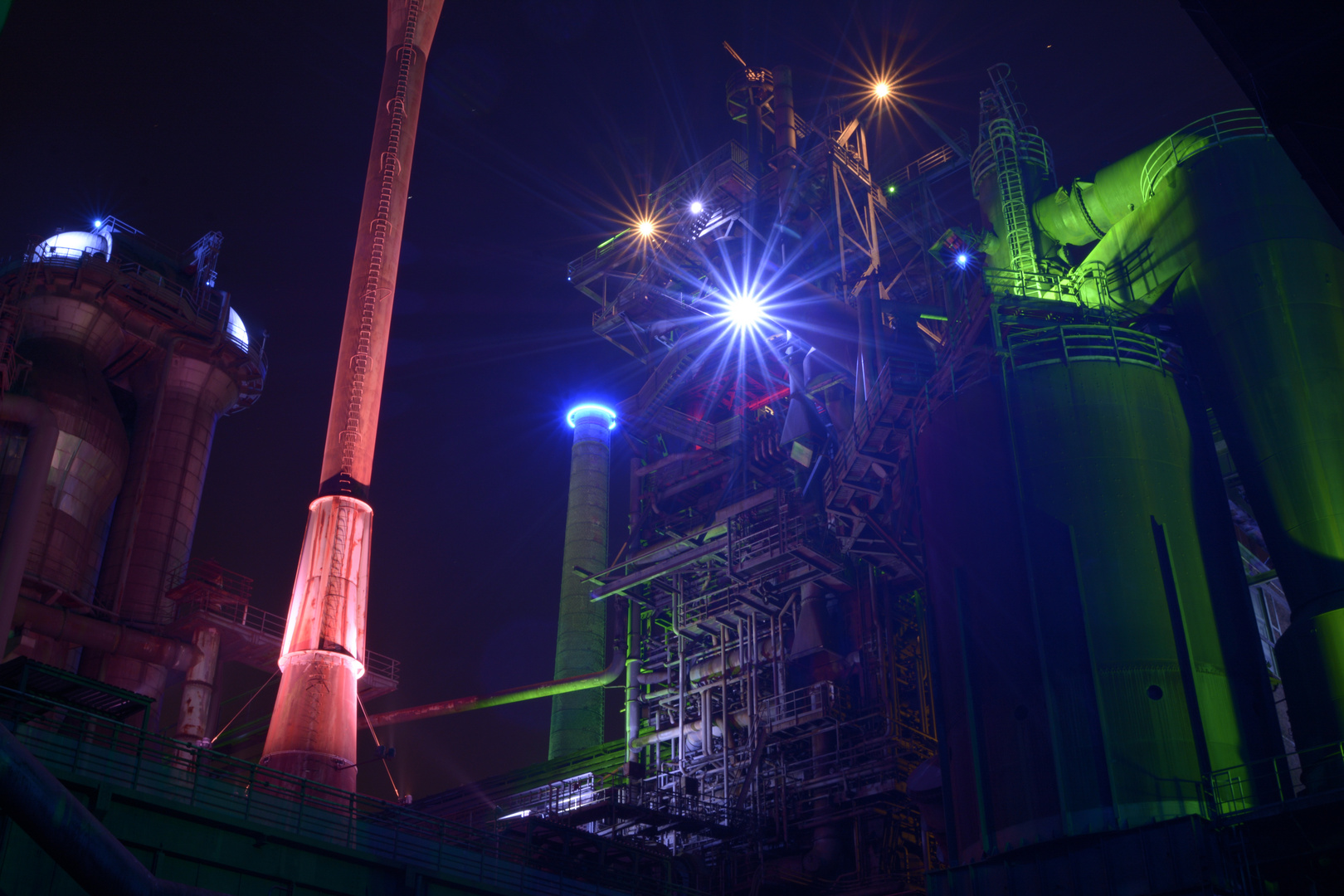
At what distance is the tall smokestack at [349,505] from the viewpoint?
103 feet

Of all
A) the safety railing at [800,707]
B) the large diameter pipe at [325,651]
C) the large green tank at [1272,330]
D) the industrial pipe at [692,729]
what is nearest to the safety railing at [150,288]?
the large diameter pipe at [325,651]

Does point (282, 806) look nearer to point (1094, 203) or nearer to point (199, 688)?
point (199, 688)

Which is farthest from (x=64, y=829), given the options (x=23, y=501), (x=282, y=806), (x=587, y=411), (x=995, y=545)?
(x=587, y=411)

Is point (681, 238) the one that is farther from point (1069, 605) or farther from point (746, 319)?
point (1069, 605)

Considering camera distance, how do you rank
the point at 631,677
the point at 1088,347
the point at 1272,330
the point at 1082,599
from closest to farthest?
the point at 1082,599 → the point at 1272,330 → the point at 1088,347 → the point at 631,677

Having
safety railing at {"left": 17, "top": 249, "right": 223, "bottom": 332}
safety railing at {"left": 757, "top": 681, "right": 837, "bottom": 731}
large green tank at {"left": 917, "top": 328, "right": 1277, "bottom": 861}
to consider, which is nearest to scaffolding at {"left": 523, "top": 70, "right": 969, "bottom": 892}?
safety railing at {"left": 757, "top": 681, "right": 837, "bottom": 731}

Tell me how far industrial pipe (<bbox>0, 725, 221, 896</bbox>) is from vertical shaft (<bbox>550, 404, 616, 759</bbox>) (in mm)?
49876

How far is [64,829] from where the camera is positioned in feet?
21.0

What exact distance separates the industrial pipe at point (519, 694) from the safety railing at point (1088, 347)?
28.3 m

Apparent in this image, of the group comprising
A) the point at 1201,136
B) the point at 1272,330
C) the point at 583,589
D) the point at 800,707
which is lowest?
the point at 800,707

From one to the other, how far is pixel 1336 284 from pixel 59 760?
32842 millimetres

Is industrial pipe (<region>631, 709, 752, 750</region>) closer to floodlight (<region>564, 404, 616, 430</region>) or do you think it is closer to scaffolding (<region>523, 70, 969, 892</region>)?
scaffolding (<region>523, 70, 969, 892</region>)

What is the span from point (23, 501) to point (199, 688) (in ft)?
40.3

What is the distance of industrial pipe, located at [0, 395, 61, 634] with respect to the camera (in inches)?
1190
